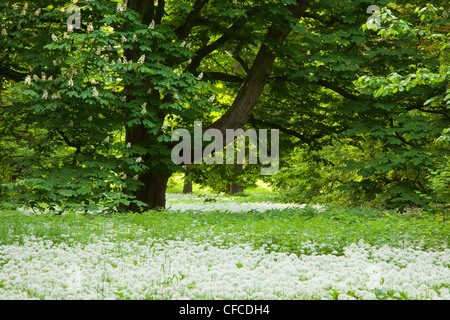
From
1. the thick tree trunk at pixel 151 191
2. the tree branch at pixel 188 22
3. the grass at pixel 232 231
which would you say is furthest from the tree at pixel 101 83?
the grass at pixel 232 231

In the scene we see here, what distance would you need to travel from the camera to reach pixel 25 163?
10508mm

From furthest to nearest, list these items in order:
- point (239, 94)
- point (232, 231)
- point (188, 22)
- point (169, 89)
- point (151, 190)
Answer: point (151, 190), point (239, 94), point (188, 22), point (169, 89), point (232, 231)

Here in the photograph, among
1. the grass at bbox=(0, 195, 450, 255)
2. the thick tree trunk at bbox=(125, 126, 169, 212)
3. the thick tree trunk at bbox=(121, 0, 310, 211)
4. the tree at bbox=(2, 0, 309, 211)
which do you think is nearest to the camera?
the grass at bbox=(0, 195, 450, 255)

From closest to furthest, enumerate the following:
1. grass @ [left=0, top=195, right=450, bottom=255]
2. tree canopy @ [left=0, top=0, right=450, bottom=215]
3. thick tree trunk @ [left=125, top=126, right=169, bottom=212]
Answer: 1. grass @ [left=0, top=195, right=450, bottom=255]
2. tree canopy @ [left=0, top=0, right=450, bottom=215]
3. thick tree trunk @ [left=125, top=126, right=169, bottom=212]

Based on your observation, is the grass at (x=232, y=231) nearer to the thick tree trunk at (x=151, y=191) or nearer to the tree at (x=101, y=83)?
the tree at (x=101, y=83)

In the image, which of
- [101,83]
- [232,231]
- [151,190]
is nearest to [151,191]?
[151,190]

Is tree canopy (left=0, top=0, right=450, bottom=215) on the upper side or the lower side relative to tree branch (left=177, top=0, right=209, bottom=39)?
lower

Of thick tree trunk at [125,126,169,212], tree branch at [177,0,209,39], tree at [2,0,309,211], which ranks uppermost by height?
tree branch at [177,0,209,39]

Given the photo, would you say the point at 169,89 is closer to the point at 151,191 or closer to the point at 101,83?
the point at 101,83

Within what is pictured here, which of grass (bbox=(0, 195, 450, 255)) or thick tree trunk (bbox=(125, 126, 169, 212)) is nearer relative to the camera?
grass (bbox=(0, 195, 450, 255))

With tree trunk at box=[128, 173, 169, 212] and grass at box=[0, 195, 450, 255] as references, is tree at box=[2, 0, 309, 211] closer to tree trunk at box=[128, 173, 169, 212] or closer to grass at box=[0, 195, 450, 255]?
tree trunk at box=[128, 173, 169, 212]

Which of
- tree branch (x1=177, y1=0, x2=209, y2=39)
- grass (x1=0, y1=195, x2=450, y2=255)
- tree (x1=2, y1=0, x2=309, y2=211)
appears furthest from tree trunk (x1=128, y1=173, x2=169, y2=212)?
tree branch (x1=177, y1=0, x2=209, y2=39)

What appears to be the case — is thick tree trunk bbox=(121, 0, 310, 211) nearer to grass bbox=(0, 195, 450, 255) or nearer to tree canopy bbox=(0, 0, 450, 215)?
tree canopy bbox=(0, 0, 450, 215)
